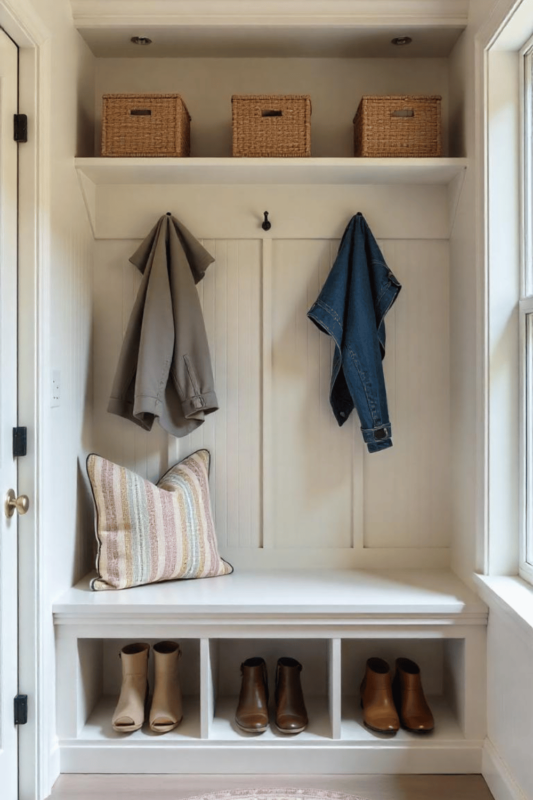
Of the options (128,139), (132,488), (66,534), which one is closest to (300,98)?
(128,139)

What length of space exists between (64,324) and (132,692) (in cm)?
122

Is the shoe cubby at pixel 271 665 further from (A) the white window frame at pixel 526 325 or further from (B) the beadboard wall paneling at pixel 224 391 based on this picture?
(A) the white window frame at pixel 526 325

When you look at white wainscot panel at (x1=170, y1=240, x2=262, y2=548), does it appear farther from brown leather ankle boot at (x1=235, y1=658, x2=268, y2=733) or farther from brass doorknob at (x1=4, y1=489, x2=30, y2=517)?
brass doorknob at (x1=4, y1=489, x2=30, y2=517)

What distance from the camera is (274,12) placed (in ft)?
7.34

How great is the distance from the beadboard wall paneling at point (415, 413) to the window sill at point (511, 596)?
0.42 m

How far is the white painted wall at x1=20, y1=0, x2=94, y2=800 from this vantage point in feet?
6.58

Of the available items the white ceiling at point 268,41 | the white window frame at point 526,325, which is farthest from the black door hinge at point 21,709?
the white ceiling at point 268,41

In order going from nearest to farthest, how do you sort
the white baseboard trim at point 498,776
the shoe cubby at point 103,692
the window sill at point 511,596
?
the window sill at point 511,596 → the white baseboard trim at point 498,776 → the shoe cubby at point 103,692

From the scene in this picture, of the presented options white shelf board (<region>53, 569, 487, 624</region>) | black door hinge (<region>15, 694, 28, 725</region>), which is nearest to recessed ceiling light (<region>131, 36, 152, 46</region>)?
white shelf board (<region>53, 569, 487, 624</region>)

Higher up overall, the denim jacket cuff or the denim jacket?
the denim jacket

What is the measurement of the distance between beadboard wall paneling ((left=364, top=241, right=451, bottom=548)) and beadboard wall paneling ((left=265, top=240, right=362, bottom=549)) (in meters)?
0.11

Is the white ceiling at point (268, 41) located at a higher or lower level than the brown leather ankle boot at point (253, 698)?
higher

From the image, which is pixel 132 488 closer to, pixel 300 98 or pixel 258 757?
pixel 258 757

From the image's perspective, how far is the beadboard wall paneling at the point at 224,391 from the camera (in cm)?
252
